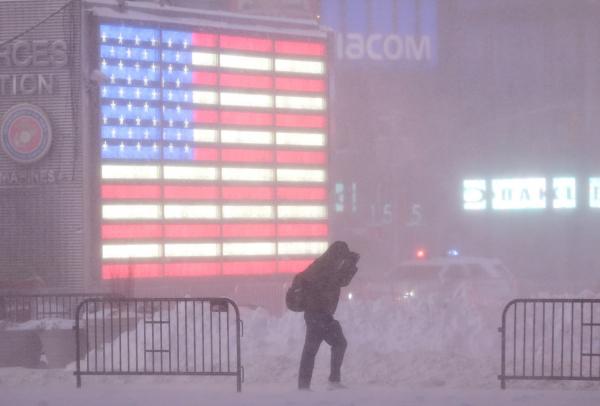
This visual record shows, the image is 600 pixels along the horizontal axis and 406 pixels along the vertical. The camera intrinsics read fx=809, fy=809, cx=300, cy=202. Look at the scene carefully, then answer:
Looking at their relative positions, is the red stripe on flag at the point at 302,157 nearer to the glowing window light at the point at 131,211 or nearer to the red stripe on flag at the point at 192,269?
the red stripe on flag at the point at 192,269

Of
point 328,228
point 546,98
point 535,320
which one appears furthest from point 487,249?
point 535,320

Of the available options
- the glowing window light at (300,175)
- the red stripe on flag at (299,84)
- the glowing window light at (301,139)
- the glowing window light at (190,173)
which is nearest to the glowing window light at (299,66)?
the red stripe on flag at (299,84)

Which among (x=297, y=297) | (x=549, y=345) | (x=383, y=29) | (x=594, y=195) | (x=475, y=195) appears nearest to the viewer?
(x=297, y=297)

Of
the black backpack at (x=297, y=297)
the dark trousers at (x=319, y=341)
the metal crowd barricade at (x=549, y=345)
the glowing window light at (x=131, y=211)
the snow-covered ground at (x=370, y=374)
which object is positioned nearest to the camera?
the snow-covered ground at (x=370, y=374)

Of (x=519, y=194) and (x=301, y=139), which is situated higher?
(x=301, y=139)

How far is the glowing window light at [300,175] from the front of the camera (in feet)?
73.2

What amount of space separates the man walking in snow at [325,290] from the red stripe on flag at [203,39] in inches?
515

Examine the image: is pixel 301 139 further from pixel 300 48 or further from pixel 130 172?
pixel 130 172

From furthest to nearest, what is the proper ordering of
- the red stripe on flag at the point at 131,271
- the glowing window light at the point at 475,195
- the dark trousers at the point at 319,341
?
1. the glowing window light at the point at 475,195
2. the red stripe on flag at the point at 131,271
3. the dark trousers at the point at 319,341

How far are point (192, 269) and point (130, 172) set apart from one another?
3025 mm

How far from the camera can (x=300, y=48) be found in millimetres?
22594

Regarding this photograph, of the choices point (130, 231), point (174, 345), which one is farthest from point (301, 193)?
point (174, 345)

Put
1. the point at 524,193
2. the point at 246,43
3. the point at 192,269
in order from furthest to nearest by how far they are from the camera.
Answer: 1. the point at 524,193
2. the point at 246,43
3. the point at 192,269

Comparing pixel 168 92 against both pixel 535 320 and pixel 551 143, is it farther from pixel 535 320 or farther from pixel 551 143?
pixel 551 143
